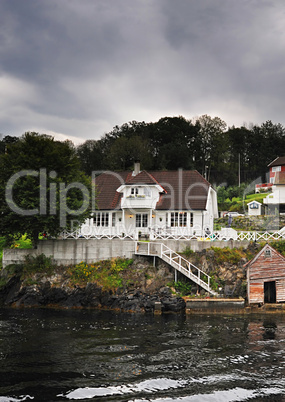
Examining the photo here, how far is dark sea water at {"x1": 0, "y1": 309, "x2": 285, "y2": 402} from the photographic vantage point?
52.6 ft

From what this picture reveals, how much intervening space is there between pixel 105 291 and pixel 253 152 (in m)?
71.3

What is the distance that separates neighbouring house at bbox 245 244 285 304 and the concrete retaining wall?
4138 millimetres

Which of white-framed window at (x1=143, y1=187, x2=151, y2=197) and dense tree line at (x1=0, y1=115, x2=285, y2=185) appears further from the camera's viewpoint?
dense tree line at (x1=0, y1=115, x2=285, y2=185)

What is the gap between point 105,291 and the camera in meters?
33.8

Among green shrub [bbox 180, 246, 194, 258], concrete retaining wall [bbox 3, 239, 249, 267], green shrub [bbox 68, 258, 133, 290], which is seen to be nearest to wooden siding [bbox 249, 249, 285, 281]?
concrete retaining wall [bbox 3, 239, 249, 267]

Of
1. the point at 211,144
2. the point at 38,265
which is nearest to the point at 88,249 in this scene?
the point at 38,265

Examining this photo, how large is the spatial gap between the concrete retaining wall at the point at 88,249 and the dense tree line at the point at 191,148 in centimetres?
3936

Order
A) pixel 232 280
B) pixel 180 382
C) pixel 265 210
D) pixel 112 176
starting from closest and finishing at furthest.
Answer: pixel 180 382
pixel 232 280
pixel 112 176
pixel 265 210

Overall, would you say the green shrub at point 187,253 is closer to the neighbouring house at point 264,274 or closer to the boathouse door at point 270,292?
the neighbouring house at point 264,274

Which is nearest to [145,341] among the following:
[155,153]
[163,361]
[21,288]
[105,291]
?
[163,361]

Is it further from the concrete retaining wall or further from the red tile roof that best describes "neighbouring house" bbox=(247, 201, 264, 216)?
the concrete retaining wall

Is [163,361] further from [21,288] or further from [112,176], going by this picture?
[112,176]

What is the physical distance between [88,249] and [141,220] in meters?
9.50

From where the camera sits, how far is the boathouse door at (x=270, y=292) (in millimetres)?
32906
